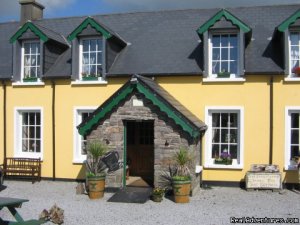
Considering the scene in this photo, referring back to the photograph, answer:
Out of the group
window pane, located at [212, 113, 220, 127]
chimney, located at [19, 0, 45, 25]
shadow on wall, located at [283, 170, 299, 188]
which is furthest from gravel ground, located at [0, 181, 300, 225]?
chimney, located at [19, 0, 45, 25]

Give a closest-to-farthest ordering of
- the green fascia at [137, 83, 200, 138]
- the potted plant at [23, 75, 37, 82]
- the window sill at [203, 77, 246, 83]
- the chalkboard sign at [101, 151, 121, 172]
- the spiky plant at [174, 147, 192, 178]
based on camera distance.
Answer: the spiky plant at [174, 147, 192, 178] → the green fascia at [137, 83, 200, 138] → the chalkboard sign at [101, 151, 121, 172] → the window sill at [203, 77, 246, 83] → the potted plant at [23, 75, 37, 82]

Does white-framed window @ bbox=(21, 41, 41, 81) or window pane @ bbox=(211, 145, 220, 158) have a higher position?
white-framed window @ bbox=(21, 41, 41, 81)

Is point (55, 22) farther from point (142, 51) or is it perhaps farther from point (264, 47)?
point (264, 47)

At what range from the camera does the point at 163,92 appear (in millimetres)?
14672

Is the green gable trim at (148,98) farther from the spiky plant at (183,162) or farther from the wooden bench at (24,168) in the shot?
the wooden bench at (24,168)

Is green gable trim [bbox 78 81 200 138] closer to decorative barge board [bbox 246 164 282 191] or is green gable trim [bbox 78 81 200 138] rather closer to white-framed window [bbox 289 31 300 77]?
decorative barge board [bbox 246 164 282 191]

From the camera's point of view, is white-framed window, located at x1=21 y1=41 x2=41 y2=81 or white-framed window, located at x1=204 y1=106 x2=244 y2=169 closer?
white-framed window, located at x1=204 y1=106 x2=244 y2=169

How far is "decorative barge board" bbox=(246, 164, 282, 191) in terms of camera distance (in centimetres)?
1430

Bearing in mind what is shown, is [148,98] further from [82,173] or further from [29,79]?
[29,79]

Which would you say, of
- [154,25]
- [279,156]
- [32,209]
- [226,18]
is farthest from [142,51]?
[32,209]

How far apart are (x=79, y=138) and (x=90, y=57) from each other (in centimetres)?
329

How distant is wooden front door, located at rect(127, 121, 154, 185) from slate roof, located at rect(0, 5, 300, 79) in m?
2.12

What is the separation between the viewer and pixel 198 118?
51.2 feet

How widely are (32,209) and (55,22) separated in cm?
1118
